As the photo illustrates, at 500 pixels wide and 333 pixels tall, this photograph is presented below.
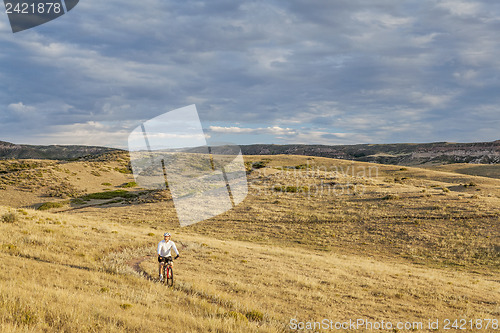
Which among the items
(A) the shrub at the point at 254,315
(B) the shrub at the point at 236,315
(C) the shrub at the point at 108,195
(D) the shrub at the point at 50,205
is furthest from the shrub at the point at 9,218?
(C) the shrub at the point at 108,195

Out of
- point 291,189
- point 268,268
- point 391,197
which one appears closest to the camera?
point 268,268

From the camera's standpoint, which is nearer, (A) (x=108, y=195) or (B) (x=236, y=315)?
(B) (x=236, y=315)

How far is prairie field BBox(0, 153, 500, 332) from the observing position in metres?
9.17

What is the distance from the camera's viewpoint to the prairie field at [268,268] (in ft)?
30.1

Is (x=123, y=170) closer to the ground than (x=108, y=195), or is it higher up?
higher up

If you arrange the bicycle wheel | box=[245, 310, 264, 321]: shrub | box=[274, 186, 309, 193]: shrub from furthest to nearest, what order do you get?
box=[274, 186, 309, 193]: shrub → the bicycle wheel → box=[245, 310, 264, 321]: shrub

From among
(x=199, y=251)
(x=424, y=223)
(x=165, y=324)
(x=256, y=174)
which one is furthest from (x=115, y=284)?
(x=256, y=174)

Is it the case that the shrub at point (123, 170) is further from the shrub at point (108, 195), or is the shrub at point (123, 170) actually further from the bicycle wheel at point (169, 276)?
the bicycle wheel at point (169, 276)

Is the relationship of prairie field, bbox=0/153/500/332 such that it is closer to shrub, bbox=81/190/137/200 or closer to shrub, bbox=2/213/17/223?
shrub, bbox=2/213/17/223

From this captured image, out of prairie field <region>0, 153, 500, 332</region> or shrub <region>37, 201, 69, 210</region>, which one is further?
shrub <region>37, 201, 69, 210</region>

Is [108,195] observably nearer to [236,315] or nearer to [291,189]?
[291,189]

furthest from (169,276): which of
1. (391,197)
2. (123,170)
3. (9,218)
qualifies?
(123,170)

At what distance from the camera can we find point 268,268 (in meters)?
18.6

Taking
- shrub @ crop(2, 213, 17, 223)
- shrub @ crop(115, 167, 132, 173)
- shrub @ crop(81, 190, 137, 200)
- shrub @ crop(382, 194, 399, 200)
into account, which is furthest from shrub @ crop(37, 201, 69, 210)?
shrub @ crop(382, 194, 399, 200)
